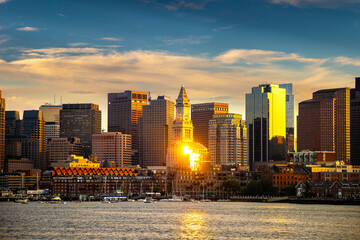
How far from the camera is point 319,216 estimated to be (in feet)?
566

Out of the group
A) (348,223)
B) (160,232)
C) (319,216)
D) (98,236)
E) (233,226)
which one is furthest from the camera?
(319,216)

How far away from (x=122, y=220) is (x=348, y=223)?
4641 centimetres

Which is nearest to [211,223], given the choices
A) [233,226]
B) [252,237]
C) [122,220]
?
[233,226]

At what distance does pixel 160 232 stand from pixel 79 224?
895 inches

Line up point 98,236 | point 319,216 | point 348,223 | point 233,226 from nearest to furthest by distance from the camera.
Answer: point 98,236
point 233,226
point 348,223
point 319,216

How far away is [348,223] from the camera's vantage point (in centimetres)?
15088

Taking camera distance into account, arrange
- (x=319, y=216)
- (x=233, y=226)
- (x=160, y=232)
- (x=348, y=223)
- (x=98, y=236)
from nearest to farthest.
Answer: (x=98, y=236) < (x=160, y=232) < (x=233, y=226) < (x=348, y=223) < (x=319, y=216)

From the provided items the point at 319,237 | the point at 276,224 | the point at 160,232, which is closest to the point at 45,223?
the point at 160,232

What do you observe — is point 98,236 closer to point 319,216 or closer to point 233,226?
point 233,226

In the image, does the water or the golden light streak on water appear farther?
the water

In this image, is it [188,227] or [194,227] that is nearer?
[188,227]

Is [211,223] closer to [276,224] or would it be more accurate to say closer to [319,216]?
[276,224]

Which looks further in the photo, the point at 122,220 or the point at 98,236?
the point at 122,220

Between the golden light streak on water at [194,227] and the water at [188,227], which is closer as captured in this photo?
the golden light streak on water at [194,227]
